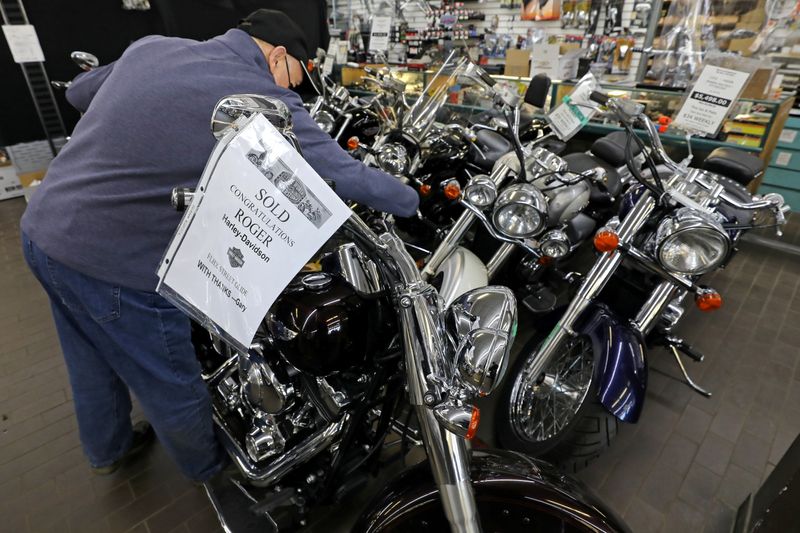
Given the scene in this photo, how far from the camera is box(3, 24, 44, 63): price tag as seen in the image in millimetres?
4441

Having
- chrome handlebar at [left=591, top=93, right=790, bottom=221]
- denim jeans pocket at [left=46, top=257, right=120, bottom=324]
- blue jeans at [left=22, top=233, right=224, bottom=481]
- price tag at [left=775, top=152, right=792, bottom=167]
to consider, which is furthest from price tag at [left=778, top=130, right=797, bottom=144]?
Result: denim jeans pocket at [left=46, top=257, right=120, bottom=324]

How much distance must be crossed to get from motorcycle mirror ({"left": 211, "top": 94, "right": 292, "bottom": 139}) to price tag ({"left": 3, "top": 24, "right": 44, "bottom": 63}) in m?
5.61

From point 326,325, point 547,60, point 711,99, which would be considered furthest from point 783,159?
point 326,325

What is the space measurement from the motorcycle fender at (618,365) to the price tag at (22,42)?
5969mm

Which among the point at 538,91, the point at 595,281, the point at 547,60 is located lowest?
the point at 595,281

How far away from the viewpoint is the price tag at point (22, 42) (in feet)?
14.6

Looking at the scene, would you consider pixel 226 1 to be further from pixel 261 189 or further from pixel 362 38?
pixel 261 189

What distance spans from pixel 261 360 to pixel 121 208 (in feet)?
1.84

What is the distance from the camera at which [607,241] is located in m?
1.58

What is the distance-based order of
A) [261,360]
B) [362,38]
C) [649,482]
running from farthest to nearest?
[362,38] → [649,482] → [261,360]

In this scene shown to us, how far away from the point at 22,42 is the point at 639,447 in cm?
643

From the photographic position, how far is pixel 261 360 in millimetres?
1311

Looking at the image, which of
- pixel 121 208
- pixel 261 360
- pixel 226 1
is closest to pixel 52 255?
pixel 121 208

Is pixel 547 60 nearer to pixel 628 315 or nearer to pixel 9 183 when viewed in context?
pixel 628 315
